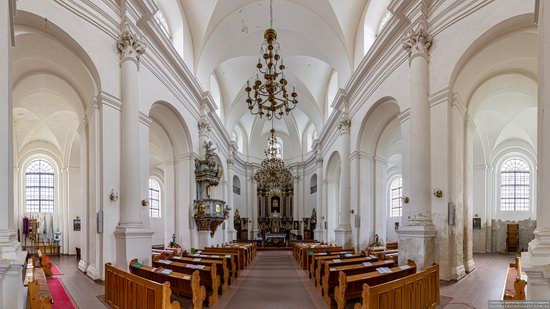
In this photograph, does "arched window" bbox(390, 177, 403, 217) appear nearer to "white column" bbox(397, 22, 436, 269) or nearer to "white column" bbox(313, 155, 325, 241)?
"white column" bbox(313, 155, 325, 241)

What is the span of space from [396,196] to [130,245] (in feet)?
64.7

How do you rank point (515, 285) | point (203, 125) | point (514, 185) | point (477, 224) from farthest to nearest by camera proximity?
point (514, 185)
point (477, 224)
point (203, 125)
point (515, 285)

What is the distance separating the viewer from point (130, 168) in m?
9.23

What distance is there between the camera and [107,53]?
9117mm

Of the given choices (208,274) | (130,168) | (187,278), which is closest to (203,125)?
(130,168)

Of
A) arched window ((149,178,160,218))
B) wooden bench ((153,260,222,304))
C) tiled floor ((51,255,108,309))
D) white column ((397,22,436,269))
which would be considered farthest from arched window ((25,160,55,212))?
white column ((397,22,436,269))

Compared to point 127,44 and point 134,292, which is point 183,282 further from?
point 127,44

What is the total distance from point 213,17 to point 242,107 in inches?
444

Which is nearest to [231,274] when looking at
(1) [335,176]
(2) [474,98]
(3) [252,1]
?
(2) [474,98]

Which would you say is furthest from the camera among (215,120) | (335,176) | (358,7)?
(335,176)

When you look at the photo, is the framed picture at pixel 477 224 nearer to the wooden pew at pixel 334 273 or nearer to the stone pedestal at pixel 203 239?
the wooden pew at pixel 334 273

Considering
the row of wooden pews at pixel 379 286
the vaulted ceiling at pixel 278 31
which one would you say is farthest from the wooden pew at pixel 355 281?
the vaulted ceiling at pixel 278 31

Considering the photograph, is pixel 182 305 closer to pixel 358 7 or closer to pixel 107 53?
pixel 107 53

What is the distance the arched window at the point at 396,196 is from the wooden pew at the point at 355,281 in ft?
58.9
